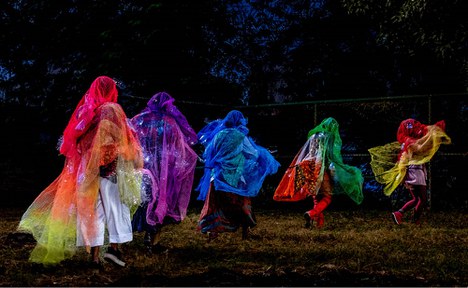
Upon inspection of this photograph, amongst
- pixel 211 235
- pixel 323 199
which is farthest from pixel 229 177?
pixel 323 199

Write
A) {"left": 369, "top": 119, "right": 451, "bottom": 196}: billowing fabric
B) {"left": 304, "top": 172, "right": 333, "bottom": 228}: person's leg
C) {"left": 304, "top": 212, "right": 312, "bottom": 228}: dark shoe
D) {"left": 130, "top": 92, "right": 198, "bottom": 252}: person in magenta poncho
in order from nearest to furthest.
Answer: {"left": 130, "top": 92, "right": 198, "bottom": 252}: person in magenta poncho, {"left": 304, "top": 212, "right": 312, "bottom": 228}: dark shoe, {"left": 304, "top": 172, "right": 333, "bottom": 228}: person's leg, {"left": 369, "top": 119, "right": 451, "bottom": 196}: billowing fabric

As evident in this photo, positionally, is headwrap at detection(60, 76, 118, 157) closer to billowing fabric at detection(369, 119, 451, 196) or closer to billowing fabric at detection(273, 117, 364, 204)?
billowing fabric at detection(273, 117, 364, 204)

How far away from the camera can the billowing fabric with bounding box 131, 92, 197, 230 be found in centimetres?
642

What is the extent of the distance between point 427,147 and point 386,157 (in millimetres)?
1055

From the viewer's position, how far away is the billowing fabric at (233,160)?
7.29m

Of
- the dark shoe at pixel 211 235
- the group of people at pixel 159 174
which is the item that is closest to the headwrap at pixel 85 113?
the group of people at pixel 159 174

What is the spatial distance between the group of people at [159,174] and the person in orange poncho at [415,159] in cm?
2

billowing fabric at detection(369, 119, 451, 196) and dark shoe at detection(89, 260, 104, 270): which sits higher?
billowing fabric at detection(369, 119, 451, 196)

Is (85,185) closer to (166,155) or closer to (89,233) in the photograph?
(89,233)

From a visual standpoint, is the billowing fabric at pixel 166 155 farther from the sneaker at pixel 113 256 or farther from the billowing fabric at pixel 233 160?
the sneaker at pixel 113 256

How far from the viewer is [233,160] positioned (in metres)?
7.30

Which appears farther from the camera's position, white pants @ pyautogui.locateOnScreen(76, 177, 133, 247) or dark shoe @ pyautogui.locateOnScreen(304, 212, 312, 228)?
dark shoe @ pyautogui.locateOnScreen(304, 212, 312, 228)

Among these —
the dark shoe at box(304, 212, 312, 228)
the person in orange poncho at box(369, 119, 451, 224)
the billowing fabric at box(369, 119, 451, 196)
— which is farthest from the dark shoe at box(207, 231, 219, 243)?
the billowing fabric at box(369, 119, 451, 196)

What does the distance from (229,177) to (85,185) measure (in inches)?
95.9
